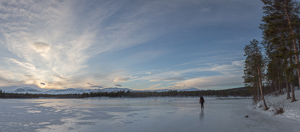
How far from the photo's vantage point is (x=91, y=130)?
40.3 ft

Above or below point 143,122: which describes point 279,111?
above

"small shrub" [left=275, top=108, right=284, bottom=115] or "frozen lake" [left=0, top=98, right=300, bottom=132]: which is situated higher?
"small shrub" [left=275, top=108, right=284, bottom=115]

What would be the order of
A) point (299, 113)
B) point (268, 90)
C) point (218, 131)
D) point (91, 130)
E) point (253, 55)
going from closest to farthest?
point (218, 131), point (91, 130), point (299, 113), point (253, 55), point (268, 90)

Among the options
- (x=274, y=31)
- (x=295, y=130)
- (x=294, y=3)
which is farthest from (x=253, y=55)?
(x=295, y=130)

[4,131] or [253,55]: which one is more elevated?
[253,55]

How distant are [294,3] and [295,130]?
51.2 ft

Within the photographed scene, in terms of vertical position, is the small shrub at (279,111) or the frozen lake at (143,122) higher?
the small shrub at (279,111)

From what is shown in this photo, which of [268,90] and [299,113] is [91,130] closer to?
[299,113]

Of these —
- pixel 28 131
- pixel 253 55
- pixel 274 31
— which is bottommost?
pixel 28 131

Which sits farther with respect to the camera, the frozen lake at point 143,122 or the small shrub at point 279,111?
the small shrub at point 279,111

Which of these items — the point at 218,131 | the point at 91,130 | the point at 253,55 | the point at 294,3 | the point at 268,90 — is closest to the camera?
the point at 218,131

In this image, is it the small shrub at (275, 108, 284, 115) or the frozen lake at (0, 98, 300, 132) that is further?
the small shrub at (275, 108, 284, 115)

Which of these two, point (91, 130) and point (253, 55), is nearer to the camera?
point (91, 130)

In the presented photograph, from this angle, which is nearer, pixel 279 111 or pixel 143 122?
pixel 143 122
